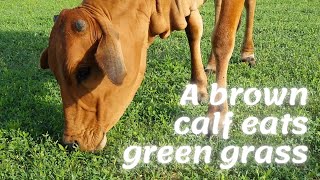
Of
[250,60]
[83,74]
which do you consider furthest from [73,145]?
[250,60]

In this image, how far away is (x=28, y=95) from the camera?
5629 millimetres

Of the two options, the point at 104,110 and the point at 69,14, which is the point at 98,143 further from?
the point at 69,14

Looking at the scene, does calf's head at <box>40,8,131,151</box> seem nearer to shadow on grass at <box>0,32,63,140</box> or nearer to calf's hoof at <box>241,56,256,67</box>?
shadow on grass at <box>0,32,63,140</box>

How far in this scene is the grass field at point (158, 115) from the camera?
144 inches

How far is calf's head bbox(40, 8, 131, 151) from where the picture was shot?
3.44 metres

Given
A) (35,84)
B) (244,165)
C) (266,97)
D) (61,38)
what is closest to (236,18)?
(266,97)

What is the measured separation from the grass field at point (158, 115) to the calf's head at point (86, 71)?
0.72 ft

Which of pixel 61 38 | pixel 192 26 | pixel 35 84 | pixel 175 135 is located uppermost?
pixel 61 38

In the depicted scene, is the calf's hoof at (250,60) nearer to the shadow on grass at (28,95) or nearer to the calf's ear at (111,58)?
the shadow on grass at (28,95)

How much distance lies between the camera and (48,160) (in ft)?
12.6

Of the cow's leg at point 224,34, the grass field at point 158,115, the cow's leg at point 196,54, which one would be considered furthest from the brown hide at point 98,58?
the cow's leg at point 196,54

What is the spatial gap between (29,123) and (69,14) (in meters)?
1.51

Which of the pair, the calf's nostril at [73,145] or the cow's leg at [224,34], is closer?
the calf's nostril at [73,145]

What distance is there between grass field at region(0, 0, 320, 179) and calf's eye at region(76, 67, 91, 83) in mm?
625
